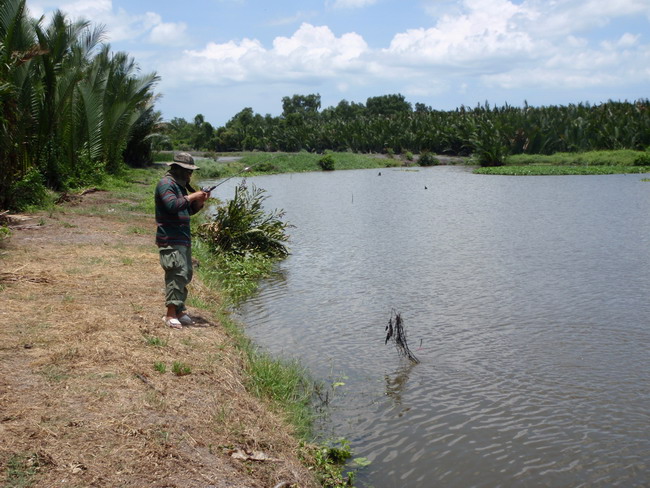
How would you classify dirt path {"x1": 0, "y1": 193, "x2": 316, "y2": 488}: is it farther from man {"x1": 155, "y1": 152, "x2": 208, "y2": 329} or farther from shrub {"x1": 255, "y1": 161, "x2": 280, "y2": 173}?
shrub {"x1": 255, "y1": 161, "x2": 280, "y2": 173}

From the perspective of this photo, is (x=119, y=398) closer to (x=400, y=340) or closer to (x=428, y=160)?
(x=400, y=340)

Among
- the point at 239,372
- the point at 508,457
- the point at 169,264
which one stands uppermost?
the point at 169,264

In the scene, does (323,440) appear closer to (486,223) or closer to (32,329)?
(32,329)

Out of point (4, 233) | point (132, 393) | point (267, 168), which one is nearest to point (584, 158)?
point (267, 168)

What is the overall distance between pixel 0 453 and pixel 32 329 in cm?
258

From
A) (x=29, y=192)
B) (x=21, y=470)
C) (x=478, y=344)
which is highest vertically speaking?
(x=29, y=192)

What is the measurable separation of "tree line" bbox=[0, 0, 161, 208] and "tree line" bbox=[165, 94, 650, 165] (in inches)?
562

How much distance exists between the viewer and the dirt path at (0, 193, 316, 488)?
3.88 m

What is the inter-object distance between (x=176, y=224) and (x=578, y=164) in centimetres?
4355

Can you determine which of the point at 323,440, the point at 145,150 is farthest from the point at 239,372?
the point at 145,150

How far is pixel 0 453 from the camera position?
12.2 feet

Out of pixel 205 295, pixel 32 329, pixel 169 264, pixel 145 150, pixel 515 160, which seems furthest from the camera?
pixel 515 160

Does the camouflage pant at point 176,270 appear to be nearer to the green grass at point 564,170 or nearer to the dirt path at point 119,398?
the dirt path at point 119,398

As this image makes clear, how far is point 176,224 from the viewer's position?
6.67 meters
